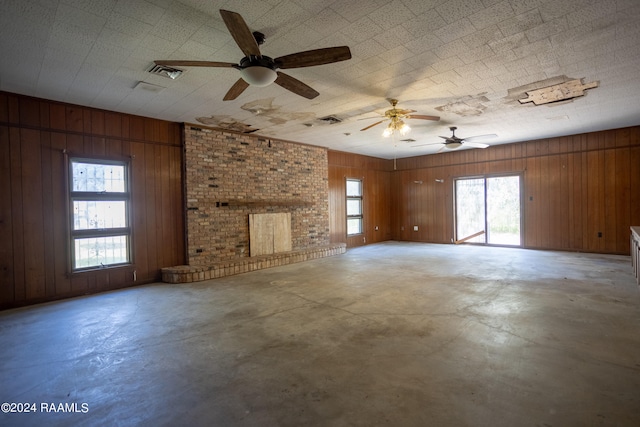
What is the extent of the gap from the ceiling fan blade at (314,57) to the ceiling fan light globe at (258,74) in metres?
0.12

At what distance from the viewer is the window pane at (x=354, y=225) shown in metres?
9.90

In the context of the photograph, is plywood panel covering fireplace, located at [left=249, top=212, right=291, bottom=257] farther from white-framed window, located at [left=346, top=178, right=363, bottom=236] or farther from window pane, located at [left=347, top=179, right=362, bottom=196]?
window pane, located at [left=347, top=179, right=362, bottom=196]

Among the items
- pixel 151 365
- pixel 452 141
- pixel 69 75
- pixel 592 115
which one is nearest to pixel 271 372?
pixel 151 365

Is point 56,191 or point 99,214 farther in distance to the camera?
point 99,214

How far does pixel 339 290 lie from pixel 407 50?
3.43 m

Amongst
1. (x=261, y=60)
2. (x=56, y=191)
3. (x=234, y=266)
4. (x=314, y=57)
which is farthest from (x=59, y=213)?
(x=314, y=57)

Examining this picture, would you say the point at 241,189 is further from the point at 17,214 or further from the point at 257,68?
the point at 257,68

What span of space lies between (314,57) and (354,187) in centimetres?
752

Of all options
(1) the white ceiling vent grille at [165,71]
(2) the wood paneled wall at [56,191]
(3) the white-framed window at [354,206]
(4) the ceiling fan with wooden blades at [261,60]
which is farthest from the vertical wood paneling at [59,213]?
(3) the white-framed window at [354,206]

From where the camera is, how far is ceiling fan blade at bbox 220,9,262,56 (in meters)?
2.17

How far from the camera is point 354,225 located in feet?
33.1

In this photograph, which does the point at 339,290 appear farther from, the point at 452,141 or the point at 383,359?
the point at 452,141

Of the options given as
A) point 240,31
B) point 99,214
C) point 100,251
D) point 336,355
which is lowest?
point 336,355

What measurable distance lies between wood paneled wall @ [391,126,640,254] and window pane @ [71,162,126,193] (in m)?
9.09
